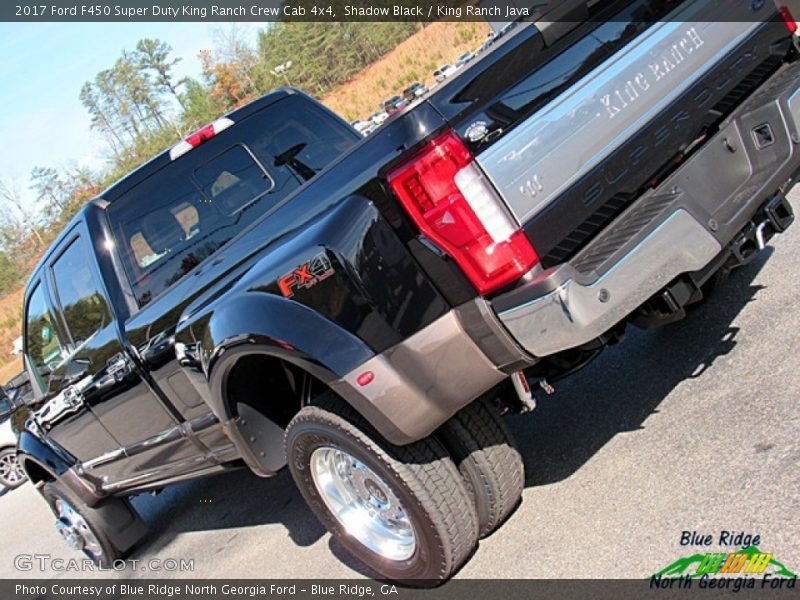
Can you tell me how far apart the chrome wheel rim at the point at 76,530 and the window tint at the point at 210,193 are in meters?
2.02

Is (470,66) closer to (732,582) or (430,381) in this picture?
(430,381)

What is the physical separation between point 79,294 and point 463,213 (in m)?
3.06

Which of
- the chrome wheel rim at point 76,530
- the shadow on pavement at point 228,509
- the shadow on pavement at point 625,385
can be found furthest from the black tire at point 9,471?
the shadow on pavement at point 625,385

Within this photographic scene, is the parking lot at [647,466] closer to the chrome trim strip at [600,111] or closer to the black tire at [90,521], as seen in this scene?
the black tire at [90,521]

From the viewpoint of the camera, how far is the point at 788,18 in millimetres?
3271

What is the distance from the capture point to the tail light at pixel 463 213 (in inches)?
97.9

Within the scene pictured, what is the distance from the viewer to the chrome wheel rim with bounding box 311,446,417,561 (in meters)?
3.32

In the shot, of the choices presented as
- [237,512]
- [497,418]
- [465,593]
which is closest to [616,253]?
[497,418]

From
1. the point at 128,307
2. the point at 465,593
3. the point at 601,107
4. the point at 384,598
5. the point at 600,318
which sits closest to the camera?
the point at 600,318

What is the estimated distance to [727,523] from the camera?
109 inches

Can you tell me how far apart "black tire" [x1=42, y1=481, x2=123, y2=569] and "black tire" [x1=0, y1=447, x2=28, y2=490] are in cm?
640

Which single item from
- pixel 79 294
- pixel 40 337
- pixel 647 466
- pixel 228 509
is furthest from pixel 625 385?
pixel 40 337

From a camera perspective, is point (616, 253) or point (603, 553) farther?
point (603, 553)

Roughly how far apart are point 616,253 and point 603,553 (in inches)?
46.9
